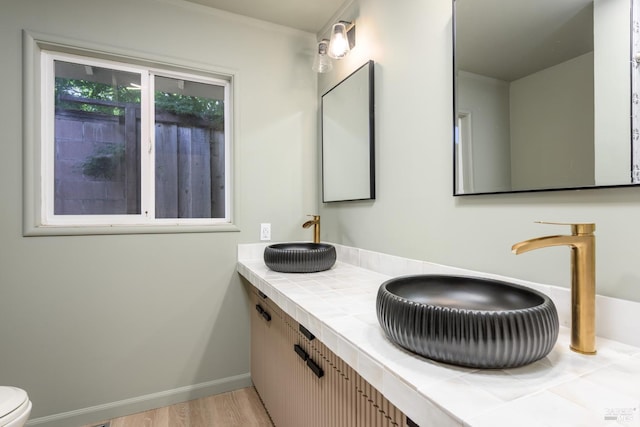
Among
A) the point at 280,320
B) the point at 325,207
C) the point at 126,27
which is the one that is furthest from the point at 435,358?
the point at 126,27

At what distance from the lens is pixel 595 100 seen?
0.79m

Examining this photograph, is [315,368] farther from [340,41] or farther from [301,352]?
[340,41]

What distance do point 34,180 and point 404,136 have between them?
1.78 meters

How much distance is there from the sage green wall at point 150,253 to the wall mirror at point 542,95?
1.23 metres

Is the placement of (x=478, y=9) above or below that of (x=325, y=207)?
above

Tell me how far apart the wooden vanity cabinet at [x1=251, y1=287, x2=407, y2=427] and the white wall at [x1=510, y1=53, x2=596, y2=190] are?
737 millimetres

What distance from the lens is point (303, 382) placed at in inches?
49.2

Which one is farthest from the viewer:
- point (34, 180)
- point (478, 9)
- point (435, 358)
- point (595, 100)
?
point (34, 180)

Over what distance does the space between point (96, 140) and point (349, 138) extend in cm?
140

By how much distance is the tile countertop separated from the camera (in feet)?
1.63

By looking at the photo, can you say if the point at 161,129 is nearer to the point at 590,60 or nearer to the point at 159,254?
the point at 159,254

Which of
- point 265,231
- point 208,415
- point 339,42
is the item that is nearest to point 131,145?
point 265,231

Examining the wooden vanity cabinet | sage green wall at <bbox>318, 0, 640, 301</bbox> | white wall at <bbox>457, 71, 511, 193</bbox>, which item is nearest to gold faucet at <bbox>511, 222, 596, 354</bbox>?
sage green wall at <bbox>318, 0, 640, 301</bbox>

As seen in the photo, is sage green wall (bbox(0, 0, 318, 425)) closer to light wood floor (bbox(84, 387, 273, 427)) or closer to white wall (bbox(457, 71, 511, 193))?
light wood floor (bbox(84, 387, 273, 427))
